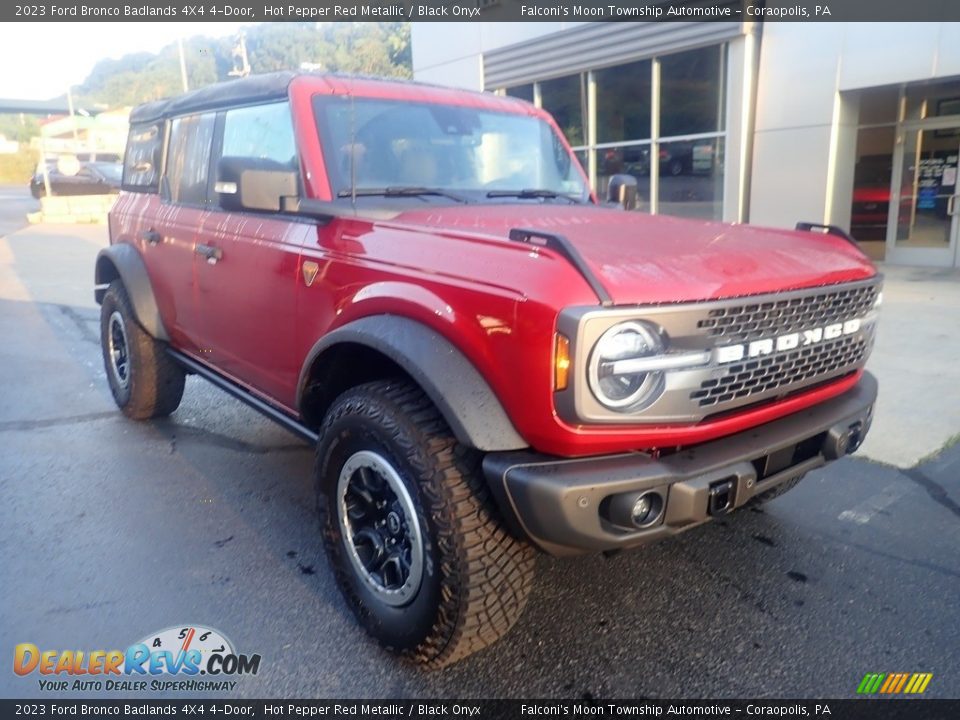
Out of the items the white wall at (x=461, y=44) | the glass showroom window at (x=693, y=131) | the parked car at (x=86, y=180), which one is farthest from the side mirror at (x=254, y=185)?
the parked car at (x=86, y=180)

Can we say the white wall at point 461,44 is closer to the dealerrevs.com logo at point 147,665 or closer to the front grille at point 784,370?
the front grille at point 784,370

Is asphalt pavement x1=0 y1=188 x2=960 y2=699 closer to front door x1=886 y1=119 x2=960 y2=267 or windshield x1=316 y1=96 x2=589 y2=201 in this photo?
windshield x1=316 y1=96 x2=589 y2=201

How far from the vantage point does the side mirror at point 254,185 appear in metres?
2.91

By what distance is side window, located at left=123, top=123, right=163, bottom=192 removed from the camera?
4656 mm

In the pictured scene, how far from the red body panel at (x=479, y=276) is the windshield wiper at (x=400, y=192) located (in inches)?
4.6

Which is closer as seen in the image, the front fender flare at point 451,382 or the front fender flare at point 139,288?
the front fender flare at point 451,382

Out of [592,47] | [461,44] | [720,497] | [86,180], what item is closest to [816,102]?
[592,47]

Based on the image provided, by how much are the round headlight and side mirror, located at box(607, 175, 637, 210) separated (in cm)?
222

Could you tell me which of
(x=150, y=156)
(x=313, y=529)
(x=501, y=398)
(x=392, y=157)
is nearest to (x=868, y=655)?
(x=501, y=398)

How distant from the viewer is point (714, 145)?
1245cm

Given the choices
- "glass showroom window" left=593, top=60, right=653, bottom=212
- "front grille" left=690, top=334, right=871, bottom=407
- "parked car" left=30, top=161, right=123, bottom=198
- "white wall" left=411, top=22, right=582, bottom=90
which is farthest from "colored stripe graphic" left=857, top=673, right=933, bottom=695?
"parked car" left=30, top=161, right=123, bottom=198

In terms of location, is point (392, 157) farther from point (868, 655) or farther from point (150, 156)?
point (868, 655)

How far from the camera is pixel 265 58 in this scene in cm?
1977

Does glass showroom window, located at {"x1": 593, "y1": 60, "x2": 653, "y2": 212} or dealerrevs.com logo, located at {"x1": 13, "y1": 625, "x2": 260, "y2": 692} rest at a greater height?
glass showroom window, located at {"x1": 593, "y1": 60, "x2": 653, "y2": 212}
